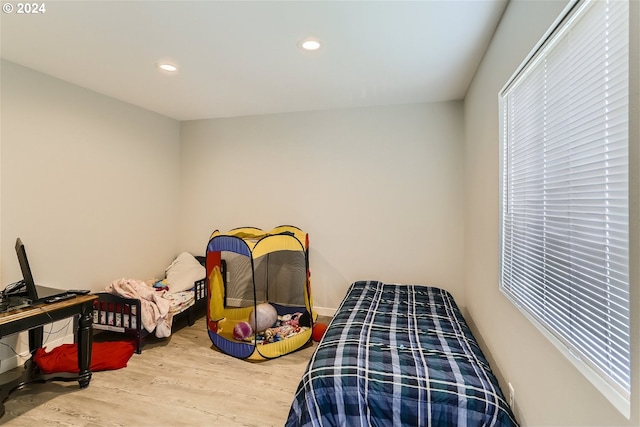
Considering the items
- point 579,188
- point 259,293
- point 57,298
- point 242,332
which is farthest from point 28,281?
point 579,188

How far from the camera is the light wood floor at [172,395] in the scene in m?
1.97

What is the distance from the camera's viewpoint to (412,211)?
347cm

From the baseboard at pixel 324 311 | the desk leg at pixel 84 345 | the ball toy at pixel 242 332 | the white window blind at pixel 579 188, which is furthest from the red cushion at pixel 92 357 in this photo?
the white window blind at pixel 579 188

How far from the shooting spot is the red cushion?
2412mm

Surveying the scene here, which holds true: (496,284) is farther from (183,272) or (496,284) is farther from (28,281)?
(183,272)

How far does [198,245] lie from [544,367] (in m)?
3.91

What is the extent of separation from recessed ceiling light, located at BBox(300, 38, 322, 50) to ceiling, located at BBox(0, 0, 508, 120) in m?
0.04

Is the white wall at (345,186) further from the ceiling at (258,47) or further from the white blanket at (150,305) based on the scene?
the white blanket at (150,305)

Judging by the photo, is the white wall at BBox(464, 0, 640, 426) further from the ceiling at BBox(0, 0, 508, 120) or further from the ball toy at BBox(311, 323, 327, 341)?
the ball toy at BBox(311, 323, 327, 341)

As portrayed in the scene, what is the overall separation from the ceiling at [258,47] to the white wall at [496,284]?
0.28 metres

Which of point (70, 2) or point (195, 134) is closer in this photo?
point (70, 2)

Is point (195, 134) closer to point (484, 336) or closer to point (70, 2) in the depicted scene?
point (70, 2)

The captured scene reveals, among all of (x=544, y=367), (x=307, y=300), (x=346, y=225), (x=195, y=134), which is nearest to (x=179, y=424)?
(x=307, y=300)

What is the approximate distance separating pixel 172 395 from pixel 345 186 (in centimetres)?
258
